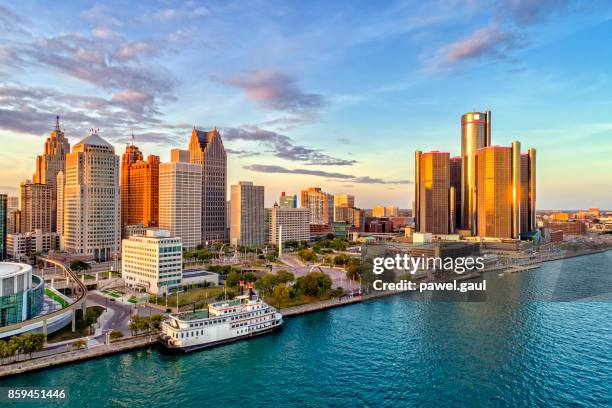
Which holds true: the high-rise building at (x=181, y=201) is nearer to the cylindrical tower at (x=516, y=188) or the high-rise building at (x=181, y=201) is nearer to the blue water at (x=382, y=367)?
the blue water at (x=382, y=367)

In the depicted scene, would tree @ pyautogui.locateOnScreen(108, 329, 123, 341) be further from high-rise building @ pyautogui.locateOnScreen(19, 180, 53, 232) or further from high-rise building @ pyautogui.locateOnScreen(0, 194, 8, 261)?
high-rise building @ pyautogui.locateOnScreen(19, 180, 53, 232)

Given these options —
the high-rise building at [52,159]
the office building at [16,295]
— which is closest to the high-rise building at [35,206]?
the high-rise building at [52,159]

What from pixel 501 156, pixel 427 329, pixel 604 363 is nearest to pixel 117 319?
pixel 427 329

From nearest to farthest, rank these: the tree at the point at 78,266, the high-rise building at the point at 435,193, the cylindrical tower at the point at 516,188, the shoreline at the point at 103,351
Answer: the shoreline at the point at 103,351 → the tree at the point at 78,266 → the cylindrical tower at the point at 516,188 → the high-rise building at the point at 435,193

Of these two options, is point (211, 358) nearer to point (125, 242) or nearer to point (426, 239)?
point (125, 242)

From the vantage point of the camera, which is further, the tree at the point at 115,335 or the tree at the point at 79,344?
the tree at the point at 115,335

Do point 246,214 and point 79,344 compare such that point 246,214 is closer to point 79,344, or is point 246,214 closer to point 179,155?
point 179,155
